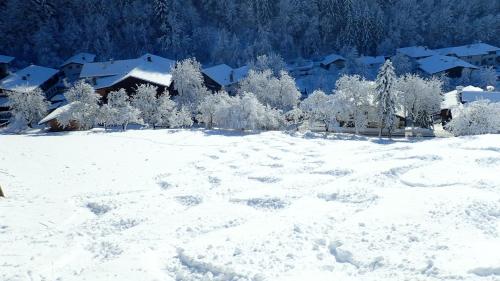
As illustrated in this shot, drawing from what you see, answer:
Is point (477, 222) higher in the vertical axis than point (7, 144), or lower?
lower

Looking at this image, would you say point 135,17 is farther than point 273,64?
Yes

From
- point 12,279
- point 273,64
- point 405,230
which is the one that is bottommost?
point 12,279

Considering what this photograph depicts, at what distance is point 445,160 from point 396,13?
70.8 metres

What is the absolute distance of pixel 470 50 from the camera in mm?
76312

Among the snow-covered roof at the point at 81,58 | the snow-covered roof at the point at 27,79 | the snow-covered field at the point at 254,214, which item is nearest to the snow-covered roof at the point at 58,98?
the snow-covered roof at the point at 27,79

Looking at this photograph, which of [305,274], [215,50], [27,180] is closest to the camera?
[305,274]

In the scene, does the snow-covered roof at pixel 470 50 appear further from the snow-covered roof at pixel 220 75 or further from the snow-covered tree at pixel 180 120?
the snow-covered tree at pixel 180 120

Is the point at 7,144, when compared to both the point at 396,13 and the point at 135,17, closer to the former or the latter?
the point at 135,17

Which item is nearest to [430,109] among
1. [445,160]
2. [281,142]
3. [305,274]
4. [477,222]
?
[281,142]

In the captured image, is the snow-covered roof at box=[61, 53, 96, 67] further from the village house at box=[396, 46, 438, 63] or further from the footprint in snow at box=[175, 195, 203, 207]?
the village house at box=[396, 46, 438, 63]

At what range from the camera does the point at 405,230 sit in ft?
49.4

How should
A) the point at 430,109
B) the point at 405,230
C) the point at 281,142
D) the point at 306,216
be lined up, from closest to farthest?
the point at 405,230 < the point at 306,216 < the point at 281,142 < the point at 430,109

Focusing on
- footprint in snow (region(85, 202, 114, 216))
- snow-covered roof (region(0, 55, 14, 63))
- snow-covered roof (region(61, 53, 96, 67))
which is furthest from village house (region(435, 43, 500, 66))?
snow-covered roof (region(0, 55, 14, 63))

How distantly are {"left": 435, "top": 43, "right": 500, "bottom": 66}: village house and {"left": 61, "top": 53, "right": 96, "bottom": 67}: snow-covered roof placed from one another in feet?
224
